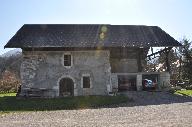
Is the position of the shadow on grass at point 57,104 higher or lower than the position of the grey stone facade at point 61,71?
lower

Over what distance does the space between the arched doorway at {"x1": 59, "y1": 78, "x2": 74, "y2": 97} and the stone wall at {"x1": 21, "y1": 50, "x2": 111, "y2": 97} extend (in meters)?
0.50

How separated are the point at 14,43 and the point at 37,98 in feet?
19.2

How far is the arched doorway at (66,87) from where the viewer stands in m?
33.4

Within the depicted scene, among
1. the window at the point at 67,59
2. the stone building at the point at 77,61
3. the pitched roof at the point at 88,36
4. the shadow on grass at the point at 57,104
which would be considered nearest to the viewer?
the shadow on grass at the point at 57,104

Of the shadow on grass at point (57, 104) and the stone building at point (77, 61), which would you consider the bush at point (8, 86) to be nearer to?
the stone building at point (77, 61)

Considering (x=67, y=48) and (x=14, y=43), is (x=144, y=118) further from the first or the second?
(x=14, y=43)

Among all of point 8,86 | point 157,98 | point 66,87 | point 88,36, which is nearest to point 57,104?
point 66,87

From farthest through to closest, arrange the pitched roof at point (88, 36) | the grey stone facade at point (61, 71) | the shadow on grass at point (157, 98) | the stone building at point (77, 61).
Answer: the pitched roof at point (88, 36)
the stone building at point (77, 61)
the grey stone facade at point (61, 71)
the shadow on grass at point (157, 98)

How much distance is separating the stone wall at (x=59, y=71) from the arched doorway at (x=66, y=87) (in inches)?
19.6

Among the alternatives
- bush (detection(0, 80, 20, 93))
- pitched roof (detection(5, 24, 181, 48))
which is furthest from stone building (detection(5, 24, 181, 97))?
bush (detection(0, 80, 20, 93))

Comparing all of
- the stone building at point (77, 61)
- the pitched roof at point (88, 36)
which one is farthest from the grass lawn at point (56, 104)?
the pitched roof at point (88, 36)

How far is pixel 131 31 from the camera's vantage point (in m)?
38.1

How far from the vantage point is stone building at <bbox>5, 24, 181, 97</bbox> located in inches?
1289

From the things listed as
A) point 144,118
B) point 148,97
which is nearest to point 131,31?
point 148,97
